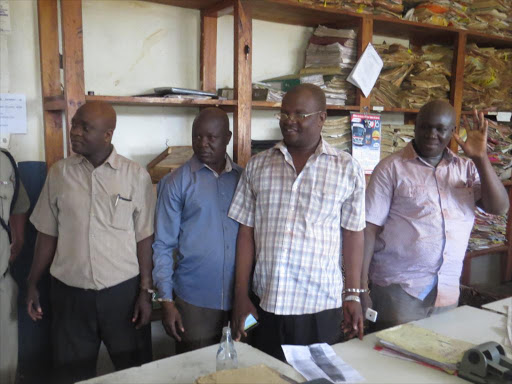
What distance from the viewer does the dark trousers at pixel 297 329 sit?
185 centimetres

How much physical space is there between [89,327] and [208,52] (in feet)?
5.49

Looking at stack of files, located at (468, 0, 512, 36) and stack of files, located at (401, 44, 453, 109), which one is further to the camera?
stack of files, located at (468, 0, 512, 36)

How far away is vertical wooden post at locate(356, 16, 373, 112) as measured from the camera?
9.82 ft

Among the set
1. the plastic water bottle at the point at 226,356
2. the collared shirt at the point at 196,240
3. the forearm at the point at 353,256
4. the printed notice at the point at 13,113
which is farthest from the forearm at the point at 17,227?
the forearm at the point at 353,256

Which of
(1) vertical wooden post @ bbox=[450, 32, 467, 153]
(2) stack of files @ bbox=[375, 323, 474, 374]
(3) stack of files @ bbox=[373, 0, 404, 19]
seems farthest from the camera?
(1) vertical wooden post @ bbox=[450, 32, 467, 153]

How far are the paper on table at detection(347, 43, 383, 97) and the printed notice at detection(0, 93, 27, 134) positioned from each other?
6.24 ft

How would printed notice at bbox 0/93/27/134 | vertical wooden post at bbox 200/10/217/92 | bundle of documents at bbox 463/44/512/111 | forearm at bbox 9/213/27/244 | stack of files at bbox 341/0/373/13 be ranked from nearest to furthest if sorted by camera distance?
1. forearm at bbox 9/213/27/244
2. printed notice at bbox 0/93/27/134
3. vertical wooden post at bbox 200/10/217/92
4. stack of files at bbox 341/0/373/13
5. bundle of documents at bbox 463/44/512/111

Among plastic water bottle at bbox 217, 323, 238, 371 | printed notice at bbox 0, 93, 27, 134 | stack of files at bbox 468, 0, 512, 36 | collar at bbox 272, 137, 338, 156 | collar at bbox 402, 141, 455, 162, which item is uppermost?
stack of files at bbox 468, 0, 512, 36

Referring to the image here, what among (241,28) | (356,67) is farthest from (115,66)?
(356,67)

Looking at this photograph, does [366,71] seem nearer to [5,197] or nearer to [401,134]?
[401,134]

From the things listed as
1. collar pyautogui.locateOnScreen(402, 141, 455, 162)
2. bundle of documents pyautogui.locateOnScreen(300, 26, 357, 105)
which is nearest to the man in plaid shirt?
collar pyautogui.locateOnScreen(402, 141, 455, 162)

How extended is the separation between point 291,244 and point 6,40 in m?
1.74

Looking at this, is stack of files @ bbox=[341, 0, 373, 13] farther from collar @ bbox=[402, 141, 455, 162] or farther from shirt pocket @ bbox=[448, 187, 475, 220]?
shirt pocket @ bbox=[448, 187, 475, 220]

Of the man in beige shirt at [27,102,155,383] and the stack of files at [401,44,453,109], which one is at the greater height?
the stack of files at [401,44,453,109]
